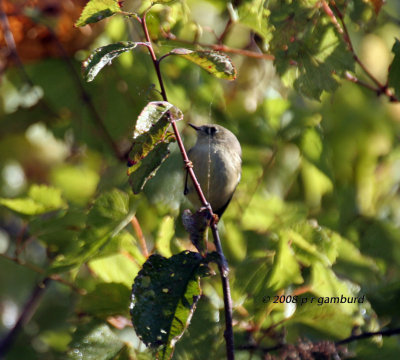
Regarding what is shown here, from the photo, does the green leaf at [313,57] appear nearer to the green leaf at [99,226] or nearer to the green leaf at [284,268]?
the green leaf at [284,268]

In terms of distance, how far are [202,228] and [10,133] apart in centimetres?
136

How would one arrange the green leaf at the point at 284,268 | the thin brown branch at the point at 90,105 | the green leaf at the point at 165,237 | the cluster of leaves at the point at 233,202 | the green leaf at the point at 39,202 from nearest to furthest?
the cluster of leaves at the point at 233,202, the green leaf at the point at 284,268, the green leaf at the point at 165,237, the green leaf at the point at 39,202, the thin brown branch at the point at 90,105

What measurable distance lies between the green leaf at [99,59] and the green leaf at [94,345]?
0.63 meters

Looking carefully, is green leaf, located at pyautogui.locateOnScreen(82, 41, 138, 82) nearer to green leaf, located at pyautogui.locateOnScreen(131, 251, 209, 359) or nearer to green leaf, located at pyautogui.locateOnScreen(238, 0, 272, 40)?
green leaf, located at pyautogui.locateOnScreen(131, 251, 209, 359)

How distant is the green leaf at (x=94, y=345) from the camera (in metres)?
1.26

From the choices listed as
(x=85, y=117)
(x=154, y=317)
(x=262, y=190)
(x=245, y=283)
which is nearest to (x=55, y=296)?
(x=85, y=117)

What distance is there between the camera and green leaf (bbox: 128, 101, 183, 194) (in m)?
0.89

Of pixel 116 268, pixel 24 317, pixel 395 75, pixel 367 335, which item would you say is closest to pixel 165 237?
pixel 116 268


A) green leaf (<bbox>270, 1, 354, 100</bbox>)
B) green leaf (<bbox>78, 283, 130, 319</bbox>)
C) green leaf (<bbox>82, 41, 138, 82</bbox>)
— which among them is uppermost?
green leaf (<bbox>82, 41, 138, 82</bbox>)

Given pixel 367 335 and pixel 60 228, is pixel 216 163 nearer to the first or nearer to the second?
pixel 60 228

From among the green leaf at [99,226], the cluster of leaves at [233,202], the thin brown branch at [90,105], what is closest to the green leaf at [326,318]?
the cluster of leaves at [233,202]

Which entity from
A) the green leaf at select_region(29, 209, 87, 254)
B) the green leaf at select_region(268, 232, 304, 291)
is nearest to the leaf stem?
the green leaf at select_region(29, 209, 87, 254)

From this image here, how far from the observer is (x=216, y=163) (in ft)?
6.62

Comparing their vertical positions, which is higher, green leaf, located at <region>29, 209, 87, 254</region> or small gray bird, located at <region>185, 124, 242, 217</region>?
green leaf, located at <region>29, 209, 87, 254</region>
